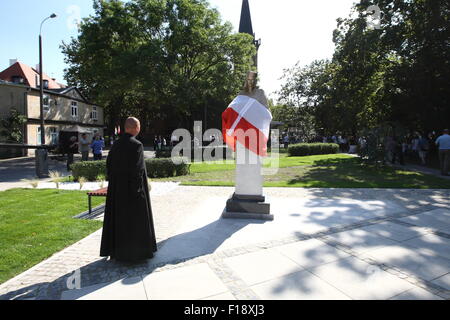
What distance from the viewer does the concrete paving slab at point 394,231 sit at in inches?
206

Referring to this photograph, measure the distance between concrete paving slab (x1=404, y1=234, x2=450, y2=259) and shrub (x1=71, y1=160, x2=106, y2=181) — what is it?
452 inches

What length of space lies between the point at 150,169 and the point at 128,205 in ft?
32.2

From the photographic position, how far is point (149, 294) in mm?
3396

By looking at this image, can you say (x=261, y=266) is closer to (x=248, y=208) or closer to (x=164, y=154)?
(x=248, y=208)

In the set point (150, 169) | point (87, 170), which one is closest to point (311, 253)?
point (150, 169)

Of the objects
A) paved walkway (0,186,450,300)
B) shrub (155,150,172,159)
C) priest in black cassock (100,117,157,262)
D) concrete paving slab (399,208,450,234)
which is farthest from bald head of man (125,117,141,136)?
shrub (155,150,172,159)

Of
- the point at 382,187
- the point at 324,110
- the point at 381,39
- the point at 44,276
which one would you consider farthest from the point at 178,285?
the point at 324,110

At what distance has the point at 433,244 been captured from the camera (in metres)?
4.82

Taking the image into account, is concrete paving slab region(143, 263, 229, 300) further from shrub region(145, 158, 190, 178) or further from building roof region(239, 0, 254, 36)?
building roof region(239, 0, 254, 36)

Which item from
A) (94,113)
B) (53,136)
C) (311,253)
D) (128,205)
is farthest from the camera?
(94,113)

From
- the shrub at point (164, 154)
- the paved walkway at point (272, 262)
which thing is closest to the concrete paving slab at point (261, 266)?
the paved walkway at point (272, 262)

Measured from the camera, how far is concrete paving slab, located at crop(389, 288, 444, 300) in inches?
127

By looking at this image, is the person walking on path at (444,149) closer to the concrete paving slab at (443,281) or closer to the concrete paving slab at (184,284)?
the concrete paving slab at (443,281)

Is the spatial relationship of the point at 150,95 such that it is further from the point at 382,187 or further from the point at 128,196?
the point at 128,196
